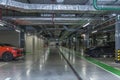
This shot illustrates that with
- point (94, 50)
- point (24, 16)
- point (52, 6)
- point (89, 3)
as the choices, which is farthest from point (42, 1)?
point (94, 50)

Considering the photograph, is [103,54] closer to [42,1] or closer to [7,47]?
[7,47]

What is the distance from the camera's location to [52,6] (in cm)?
Answer: 1423

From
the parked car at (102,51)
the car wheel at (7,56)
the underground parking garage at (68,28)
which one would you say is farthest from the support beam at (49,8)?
the parked car at (102,51)

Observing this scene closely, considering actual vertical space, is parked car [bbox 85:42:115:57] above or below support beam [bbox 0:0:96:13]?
below

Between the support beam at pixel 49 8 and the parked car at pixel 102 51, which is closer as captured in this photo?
the support beam at pixel 49 8

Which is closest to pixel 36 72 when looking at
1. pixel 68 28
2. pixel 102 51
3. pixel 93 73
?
pixel 93 73

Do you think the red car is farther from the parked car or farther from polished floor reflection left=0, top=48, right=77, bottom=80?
the parked car

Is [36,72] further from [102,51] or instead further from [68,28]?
[68,28]

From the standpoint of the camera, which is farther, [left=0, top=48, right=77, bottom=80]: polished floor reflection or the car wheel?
the car wheel

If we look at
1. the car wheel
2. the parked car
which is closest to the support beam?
the car wheel

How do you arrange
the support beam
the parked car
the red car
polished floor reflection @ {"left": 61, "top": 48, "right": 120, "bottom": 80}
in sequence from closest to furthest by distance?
polished floor reflection @ {"left": 61, "top": 48, "right": 120, "bottom": 80}
the support beam
the red car
the parked car

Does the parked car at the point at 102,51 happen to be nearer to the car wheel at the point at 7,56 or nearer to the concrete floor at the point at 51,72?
the car wheel at the point at 7,56

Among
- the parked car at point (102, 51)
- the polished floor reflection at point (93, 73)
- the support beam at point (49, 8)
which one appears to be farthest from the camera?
the parked car at point (102, 51)

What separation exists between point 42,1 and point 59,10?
1.48 meters
